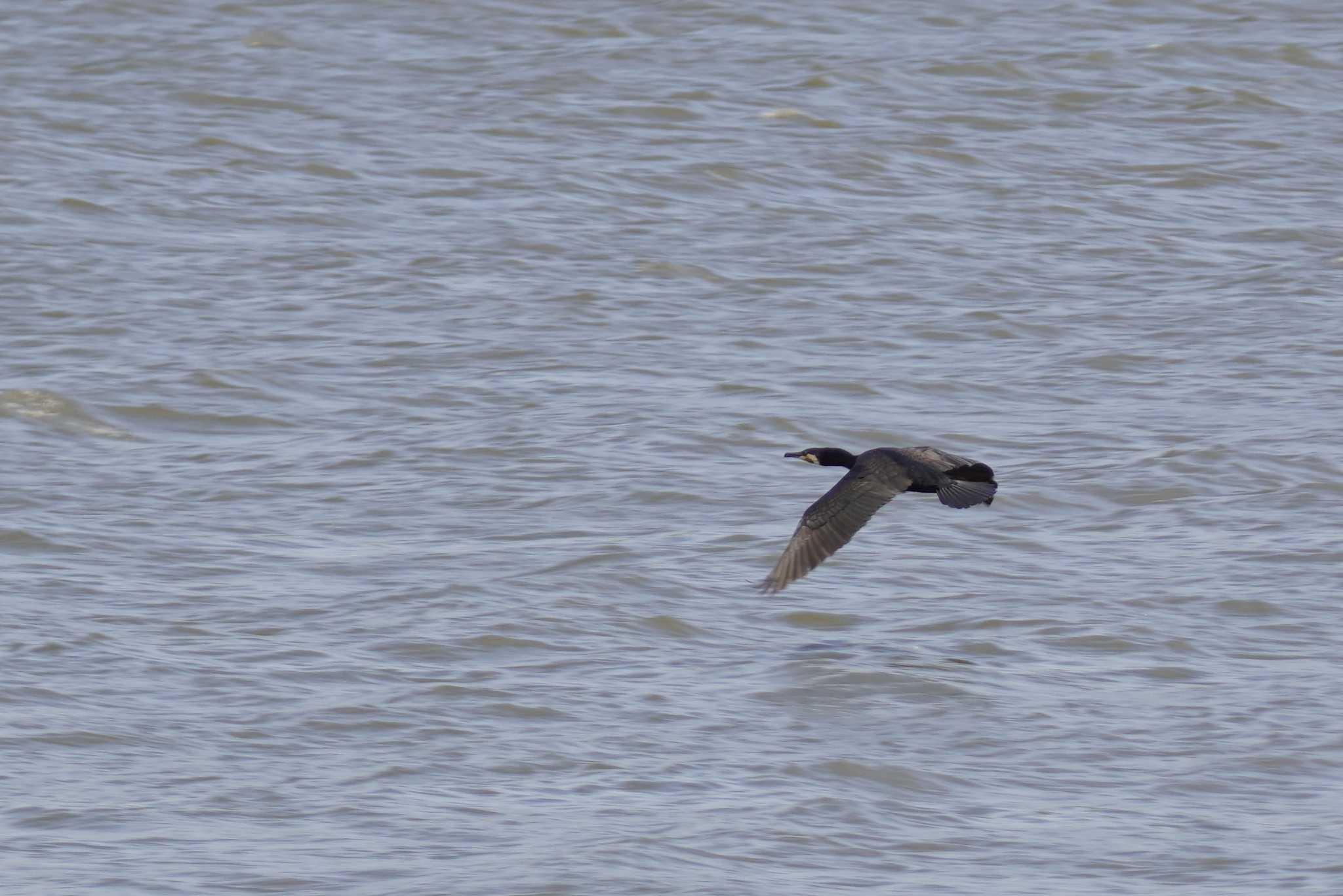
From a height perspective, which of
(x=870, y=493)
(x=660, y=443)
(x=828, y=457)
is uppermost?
(x=870, y=493)

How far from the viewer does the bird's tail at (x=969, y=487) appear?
8.02 m

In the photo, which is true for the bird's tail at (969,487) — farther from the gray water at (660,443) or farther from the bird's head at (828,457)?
the bird's head at (828,457)

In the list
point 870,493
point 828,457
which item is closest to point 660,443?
point 828,457

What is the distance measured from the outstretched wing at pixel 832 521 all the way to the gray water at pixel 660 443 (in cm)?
34

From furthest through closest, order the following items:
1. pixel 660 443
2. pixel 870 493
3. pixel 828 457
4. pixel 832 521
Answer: pixel 660 443, pixel 828 457, pixel 870 493, pixel 832 521

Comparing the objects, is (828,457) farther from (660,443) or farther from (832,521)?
(660,443)

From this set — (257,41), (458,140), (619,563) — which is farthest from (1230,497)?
(257,41)

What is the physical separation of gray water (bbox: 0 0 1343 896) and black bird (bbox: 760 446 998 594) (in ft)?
1.21

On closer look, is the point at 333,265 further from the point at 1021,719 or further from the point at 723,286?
the point at 1021,719

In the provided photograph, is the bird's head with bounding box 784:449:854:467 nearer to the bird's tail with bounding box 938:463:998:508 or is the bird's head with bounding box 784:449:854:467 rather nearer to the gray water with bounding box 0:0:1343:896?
the gray water with bounding box 0:0:1343:896

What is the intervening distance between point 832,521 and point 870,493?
0.20m

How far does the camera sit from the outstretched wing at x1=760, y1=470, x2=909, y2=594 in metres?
7.88

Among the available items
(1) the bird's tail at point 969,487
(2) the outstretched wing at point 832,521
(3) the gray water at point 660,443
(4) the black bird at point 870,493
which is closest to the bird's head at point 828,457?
(3) the gray water at point 660,443

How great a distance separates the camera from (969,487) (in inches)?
319
